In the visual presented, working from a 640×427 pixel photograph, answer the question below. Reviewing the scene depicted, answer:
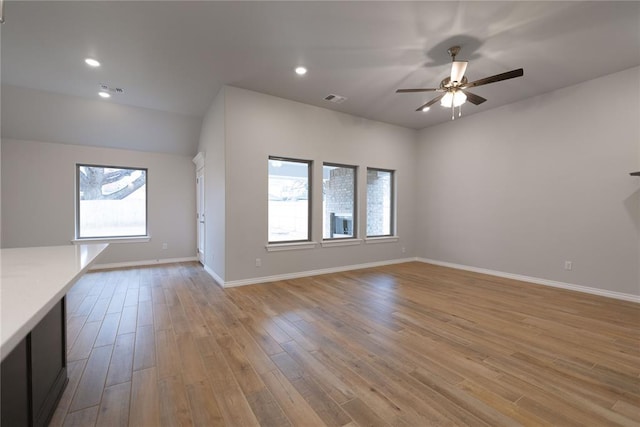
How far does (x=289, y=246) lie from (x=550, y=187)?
426 centimetres

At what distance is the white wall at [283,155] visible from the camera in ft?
13.3

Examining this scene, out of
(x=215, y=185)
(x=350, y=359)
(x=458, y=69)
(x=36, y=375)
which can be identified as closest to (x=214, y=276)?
(x=215, y=185)

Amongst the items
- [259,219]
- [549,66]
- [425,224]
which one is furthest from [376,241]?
[549,66]

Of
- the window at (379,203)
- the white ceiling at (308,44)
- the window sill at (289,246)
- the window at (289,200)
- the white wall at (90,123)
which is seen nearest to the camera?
the white ceiling at (308,44)

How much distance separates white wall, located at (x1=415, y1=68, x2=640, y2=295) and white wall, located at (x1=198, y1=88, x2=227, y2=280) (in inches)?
172

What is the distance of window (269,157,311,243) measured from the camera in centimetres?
457

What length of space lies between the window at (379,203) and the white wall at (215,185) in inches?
117

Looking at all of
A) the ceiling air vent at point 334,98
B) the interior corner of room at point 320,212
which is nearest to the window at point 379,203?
the interior corner of room at point 320,212

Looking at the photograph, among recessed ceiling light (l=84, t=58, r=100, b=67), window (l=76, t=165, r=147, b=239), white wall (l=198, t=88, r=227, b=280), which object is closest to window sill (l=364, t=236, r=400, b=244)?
white wall (l=198, t=88, r=227, b=280)

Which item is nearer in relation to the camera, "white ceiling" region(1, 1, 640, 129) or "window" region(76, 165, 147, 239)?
"white ceiling" region(1, 1, 640, 129)

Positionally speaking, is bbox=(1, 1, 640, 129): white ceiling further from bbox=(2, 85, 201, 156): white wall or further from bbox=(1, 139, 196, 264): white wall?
bbox=(1, 139, 196, 264): white wall

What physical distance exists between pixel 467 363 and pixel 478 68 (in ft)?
11.3

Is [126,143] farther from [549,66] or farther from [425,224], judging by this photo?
[549,66]

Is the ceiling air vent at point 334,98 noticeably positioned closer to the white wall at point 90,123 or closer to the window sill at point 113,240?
the white wall at point 90,123
